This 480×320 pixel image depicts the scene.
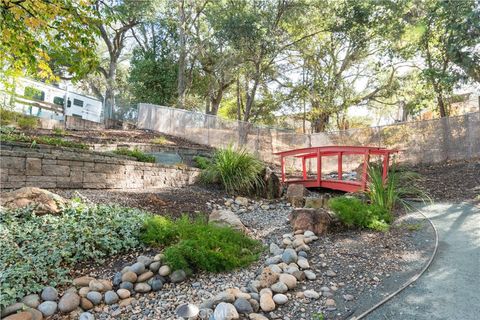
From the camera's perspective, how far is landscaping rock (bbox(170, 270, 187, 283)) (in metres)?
3.08

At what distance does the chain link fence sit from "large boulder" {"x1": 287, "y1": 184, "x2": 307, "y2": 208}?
1.87 m

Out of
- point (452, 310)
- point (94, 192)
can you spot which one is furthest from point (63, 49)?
point (452, 310)

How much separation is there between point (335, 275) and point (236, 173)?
417cm

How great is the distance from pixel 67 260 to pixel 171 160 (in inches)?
213

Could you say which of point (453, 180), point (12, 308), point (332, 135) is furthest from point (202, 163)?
point (332, 135)

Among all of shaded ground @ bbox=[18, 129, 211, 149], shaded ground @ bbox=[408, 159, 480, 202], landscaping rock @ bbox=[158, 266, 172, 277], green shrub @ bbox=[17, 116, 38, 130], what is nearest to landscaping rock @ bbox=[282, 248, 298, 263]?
landscaping rock @ bbox=[158, 266, 172, 277]

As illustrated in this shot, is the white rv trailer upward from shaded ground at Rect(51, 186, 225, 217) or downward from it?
upward

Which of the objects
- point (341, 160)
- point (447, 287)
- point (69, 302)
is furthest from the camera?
point (341, 160)

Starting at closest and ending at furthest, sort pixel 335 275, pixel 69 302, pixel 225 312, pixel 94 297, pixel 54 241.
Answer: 1. pixel 225 312
2. pixel 69 302
3. pixel 94 297
4. pixel 335 275
5. pixel 54 241

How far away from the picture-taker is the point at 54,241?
3.26m

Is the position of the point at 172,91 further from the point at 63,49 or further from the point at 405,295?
the point at 405,295

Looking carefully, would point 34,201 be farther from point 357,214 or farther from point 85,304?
point 357,214

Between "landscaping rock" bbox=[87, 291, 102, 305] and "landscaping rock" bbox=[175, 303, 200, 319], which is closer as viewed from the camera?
"landscaping rock" bbox=[175, 303, 200, 319]

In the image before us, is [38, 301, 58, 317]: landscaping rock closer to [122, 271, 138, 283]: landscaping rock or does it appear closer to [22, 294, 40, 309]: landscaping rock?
[22, 294, 40, 309]: landscaping rock
